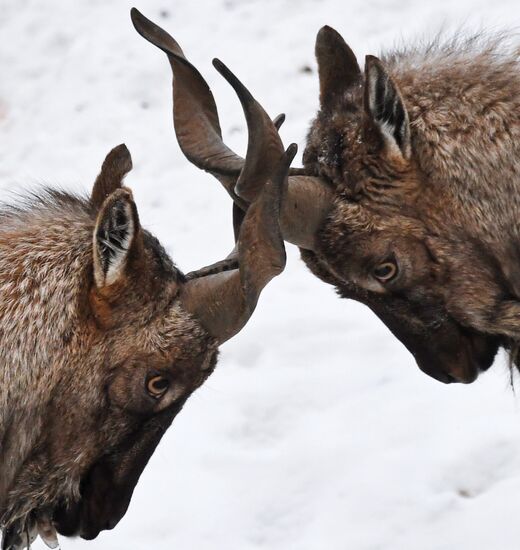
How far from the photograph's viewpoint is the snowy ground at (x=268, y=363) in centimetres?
770

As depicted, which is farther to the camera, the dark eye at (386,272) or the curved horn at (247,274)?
the dark eye at (386,272)

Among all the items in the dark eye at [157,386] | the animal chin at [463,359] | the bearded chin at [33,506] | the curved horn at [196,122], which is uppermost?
the curved horn at [196,122]

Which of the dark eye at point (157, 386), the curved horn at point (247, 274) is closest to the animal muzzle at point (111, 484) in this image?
the dark eye at point (157, 386)

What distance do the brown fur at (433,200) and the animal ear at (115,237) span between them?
1.09 metres

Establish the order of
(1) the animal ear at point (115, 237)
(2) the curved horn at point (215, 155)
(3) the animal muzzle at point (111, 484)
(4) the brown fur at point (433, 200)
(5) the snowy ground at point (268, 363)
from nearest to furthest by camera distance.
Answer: (1) the animal ear at point (115, 237)
(3) the animal muzzle at point (111, 484)
(2) the curved horn at point (215, 155)
(4) the brown fur at point (433, 200)
(5) the snowy ground at point (268, 363)

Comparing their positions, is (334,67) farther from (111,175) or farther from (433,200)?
(111,175)

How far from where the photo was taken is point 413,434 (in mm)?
8164

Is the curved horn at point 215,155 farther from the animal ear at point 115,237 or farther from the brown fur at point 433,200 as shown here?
the animal ear at point 115,237

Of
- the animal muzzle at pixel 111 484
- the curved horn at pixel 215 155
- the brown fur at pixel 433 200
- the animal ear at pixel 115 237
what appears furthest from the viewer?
the brown fur at pixel 433 200

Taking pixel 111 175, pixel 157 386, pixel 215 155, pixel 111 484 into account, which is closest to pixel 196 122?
pixel 215 155

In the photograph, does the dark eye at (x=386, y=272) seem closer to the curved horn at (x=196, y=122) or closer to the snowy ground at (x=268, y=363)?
the curved horn at (x=196, y=122)

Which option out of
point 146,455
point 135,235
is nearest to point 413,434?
point 146,455

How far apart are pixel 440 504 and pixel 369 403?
947 mm

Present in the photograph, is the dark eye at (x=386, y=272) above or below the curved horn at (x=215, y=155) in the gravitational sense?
below
